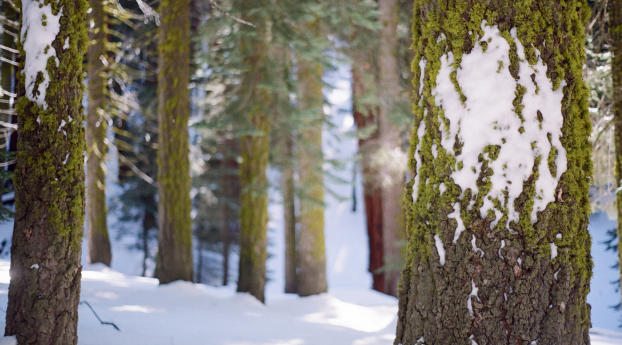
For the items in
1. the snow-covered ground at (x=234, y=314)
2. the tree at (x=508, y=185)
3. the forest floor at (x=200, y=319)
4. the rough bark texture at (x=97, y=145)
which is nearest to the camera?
the tree at (x=508, y=185)

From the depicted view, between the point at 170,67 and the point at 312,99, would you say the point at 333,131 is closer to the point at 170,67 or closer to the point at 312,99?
the point at 312,99

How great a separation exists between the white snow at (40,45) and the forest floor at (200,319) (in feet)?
6.27

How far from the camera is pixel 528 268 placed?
304cm

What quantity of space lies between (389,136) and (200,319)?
7323mm

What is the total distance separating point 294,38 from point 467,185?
21.1ft

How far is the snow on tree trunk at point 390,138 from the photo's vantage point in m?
11.2

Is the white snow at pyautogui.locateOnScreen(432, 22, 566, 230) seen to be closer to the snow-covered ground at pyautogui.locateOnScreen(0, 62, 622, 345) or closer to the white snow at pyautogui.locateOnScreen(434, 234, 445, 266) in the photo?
the white snow at pyautogui.locateOnScreen(434, 234, 445, 266)

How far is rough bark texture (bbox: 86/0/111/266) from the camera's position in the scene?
35.3ft

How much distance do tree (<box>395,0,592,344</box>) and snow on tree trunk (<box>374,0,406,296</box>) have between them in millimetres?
7320

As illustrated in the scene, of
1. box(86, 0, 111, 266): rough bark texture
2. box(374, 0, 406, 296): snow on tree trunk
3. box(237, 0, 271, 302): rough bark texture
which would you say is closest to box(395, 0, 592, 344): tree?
box(237, 0, 271, 302): rough bark texture

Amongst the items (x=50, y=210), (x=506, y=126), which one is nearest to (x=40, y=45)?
(x=50, y=210)

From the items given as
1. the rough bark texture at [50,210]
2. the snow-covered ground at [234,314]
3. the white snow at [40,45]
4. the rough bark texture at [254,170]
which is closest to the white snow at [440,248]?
the rough bark texture at [50,210]

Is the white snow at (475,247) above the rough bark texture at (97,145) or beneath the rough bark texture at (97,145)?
beneath

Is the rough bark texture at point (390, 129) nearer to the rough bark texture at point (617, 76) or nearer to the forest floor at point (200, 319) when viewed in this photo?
the forest floor at point (200, 319)
